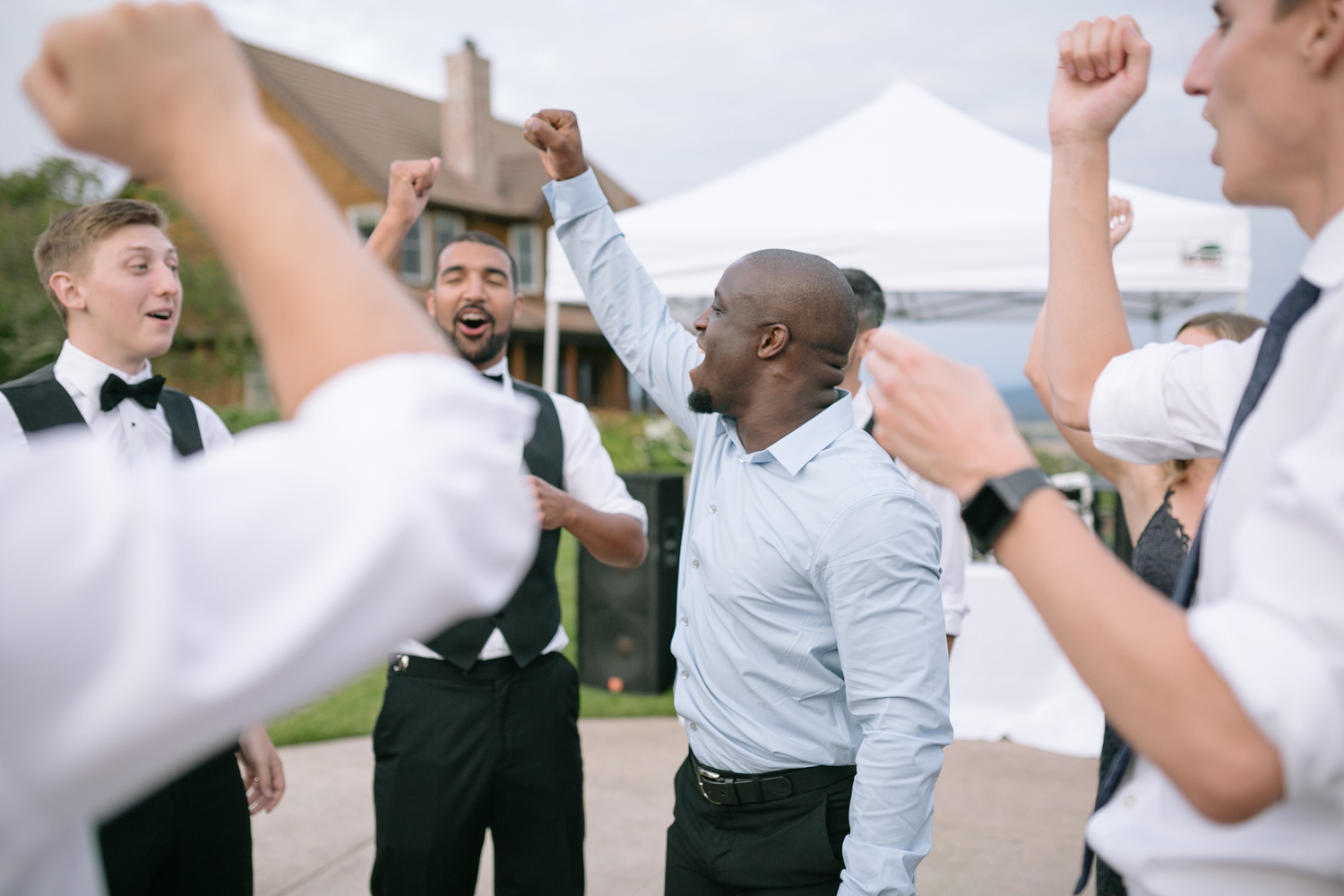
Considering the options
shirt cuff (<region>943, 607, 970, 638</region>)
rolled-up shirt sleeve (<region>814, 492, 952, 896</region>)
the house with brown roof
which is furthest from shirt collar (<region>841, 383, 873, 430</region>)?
the house with brown roof

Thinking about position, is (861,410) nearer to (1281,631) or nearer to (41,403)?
(41,403)

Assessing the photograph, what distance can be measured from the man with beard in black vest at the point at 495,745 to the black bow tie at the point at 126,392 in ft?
2.39

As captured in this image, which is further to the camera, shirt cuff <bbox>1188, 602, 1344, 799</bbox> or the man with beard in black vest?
the man with beard in black vest

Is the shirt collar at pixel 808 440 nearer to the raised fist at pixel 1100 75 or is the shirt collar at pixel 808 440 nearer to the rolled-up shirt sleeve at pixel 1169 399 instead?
the rolled-up shirt sleeve at pixel 1169 399

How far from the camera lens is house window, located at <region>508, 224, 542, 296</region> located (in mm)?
21250

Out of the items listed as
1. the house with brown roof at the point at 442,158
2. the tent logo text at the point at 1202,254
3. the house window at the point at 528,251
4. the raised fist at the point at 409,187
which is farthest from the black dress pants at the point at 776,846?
the house window at the point at 528,251

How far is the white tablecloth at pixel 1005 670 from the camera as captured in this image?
5.33 metres

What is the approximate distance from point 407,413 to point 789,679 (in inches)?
58.7

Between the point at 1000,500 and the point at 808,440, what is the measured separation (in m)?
1.23

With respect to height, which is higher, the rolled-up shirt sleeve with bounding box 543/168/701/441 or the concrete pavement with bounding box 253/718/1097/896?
the rolled-up shirt sleeve with bounding box 543/168/701/441

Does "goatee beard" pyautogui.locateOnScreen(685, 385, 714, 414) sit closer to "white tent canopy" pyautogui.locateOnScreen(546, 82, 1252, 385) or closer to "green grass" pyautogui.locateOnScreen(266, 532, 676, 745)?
"white tent canopy" pyautogui.locateOnScreen(546, 82, 1252, 385)

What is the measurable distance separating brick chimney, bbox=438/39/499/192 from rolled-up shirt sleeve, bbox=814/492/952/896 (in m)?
19.5

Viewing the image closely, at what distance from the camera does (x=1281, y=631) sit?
0.70 metres

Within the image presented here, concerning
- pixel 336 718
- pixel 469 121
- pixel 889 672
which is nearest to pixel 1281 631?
pixel 889 672
